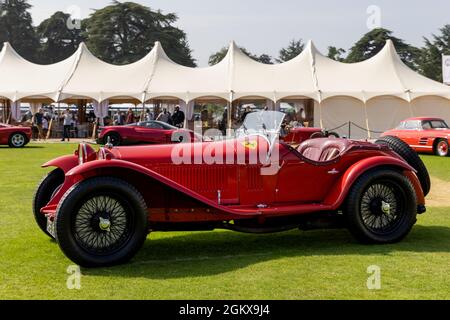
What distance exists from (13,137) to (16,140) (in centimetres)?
16

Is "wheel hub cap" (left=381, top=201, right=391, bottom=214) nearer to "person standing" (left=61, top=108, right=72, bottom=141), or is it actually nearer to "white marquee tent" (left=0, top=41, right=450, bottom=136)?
"white marquee tent" (left=0, top=41, right=450, bottom=136)

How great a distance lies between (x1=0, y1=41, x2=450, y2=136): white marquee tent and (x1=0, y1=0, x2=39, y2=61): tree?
47.3 m

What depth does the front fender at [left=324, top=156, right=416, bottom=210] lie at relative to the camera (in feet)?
20.7

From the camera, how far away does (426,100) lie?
94.3ft

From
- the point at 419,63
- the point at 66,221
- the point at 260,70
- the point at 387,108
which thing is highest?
the point at 419,63

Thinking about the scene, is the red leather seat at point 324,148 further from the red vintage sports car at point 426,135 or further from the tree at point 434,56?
the tree at point 434,56

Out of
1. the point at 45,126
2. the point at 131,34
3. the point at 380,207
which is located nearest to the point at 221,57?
the point at 131,34

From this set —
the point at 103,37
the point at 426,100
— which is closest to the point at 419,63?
the point at 103,37

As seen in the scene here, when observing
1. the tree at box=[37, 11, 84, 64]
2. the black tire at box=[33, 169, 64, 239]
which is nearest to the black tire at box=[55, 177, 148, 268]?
the black tire at box=[33, 169, 64, 239]

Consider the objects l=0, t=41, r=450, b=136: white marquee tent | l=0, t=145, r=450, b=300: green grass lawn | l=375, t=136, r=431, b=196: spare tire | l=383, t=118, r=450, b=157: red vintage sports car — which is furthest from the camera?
l=0, t=41, r=450, b=136: white marquee tent

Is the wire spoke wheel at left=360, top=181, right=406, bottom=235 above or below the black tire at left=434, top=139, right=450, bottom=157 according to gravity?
below

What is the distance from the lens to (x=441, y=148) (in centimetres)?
2005
